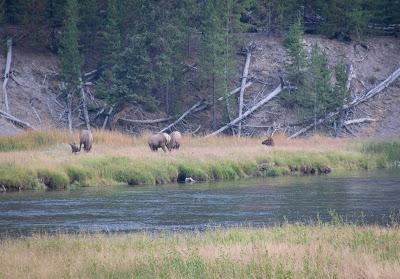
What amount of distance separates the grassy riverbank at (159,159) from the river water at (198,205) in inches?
60.8

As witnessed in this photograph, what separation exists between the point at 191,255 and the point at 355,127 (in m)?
45.2

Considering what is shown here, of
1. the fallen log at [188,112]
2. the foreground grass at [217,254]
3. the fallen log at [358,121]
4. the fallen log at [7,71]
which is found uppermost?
the fallen log at [7,71]

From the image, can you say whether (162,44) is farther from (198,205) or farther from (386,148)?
(198,205)

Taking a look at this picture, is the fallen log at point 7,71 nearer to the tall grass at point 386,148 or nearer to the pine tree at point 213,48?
the pine tree at point 213,48

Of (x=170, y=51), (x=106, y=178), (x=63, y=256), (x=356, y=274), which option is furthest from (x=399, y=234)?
(x=170, y=51)

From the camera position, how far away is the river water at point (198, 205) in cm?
2336

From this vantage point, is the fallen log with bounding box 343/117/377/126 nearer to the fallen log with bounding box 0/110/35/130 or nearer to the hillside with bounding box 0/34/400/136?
the hillside with bounding box 0/34/400/136

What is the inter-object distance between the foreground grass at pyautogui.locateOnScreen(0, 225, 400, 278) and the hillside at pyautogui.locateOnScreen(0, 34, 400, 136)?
38944mm

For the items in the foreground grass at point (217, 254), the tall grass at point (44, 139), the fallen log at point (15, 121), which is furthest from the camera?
the fallen log at point (15, 121)

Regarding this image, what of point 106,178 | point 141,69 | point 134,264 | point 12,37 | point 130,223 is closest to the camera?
A: point 134,264

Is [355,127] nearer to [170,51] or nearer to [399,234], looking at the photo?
[170,51]

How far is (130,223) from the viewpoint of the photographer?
2359 cm

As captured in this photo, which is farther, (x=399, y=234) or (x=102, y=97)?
(x=102, y=97)

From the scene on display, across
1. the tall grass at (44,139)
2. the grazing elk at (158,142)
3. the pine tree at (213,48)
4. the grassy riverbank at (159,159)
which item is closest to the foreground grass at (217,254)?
the grassy riverbank at (159,159)
